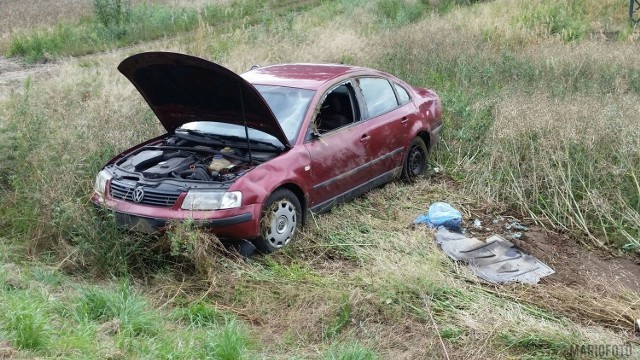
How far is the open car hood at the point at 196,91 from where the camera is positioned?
656 cm

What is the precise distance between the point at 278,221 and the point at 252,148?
0.80 metres

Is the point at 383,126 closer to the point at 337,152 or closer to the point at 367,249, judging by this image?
the point at 337,152

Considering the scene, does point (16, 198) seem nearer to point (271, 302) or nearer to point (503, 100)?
point (271, 302)

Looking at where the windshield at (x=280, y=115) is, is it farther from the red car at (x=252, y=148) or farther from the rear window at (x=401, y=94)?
the rear window at (x=401, y=94)

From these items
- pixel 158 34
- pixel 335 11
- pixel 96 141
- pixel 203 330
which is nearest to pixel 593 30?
pixel 335 11

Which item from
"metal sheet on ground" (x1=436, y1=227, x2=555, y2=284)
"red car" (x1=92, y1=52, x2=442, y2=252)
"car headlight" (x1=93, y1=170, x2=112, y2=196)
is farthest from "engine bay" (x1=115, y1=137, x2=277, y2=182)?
"metal sheet on ground" (x1=436, y1=227, x2=555, y2=284)

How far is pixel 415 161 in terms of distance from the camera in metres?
9.05

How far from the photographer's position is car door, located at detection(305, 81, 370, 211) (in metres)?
7.29

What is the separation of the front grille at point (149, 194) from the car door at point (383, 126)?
2484 millimetres

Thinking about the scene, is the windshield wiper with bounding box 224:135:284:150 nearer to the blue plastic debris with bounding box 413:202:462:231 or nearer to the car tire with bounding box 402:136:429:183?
the blue plastic debris with bounding box 413:202:462:231

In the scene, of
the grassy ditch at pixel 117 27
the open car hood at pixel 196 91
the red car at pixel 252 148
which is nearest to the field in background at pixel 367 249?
the red car at pixel 252 148

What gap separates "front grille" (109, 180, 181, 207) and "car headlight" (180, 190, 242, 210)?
129 millimetres

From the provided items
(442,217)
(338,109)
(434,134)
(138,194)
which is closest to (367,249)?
(442,217)

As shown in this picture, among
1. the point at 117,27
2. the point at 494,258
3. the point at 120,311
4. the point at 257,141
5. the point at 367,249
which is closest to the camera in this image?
the point at 120,311
